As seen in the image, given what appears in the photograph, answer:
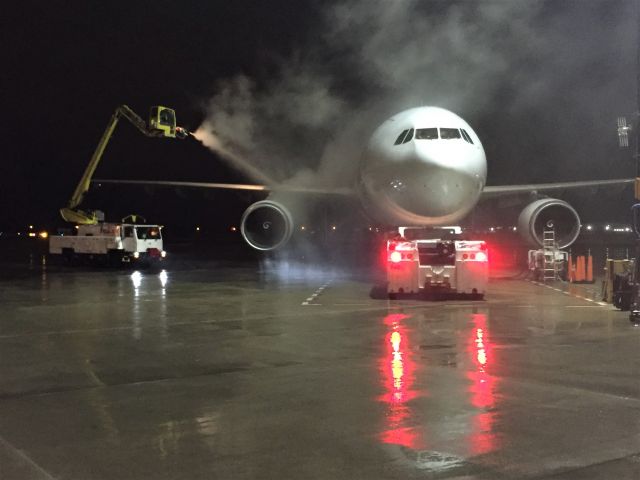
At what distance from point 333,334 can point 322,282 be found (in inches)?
333

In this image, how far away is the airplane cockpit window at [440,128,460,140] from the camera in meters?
14.3

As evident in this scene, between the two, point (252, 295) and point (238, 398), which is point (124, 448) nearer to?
point (238, 398)

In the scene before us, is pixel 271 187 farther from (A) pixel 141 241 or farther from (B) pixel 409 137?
(B) pixel 409 137

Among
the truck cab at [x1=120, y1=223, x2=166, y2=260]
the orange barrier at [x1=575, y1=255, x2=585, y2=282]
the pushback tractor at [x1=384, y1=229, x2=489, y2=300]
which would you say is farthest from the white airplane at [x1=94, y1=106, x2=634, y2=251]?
the truck cab at [x1=120, y1=223, x2=166, y2=260]

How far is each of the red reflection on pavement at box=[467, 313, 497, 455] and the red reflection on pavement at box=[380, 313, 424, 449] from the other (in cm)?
41

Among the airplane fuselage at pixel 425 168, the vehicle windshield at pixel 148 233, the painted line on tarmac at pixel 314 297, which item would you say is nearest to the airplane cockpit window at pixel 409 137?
the airplane fuselage at pixel 425 168

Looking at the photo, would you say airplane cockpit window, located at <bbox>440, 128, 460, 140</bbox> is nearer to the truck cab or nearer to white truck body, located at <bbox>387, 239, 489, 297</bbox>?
white truck body, located at <bbox>387, 239, 489, 297</bbox>

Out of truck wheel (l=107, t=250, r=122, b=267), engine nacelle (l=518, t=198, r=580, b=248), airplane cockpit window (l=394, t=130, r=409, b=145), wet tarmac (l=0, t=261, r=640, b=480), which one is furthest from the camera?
truck wheel (l=107, t=250, r=122, b=267)

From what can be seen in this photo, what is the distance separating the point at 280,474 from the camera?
4.00 metres

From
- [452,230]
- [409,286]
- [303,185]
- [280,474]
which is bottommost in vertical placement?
[280,474]

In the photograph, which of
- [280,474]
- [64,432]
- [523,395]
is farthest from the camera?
[523,395]

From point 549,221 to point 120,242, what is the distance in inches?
605

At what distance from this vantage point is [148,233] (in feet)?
84.4

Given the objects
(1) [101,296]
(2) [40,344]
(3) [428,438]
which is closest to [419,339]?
(3) [428,438]
